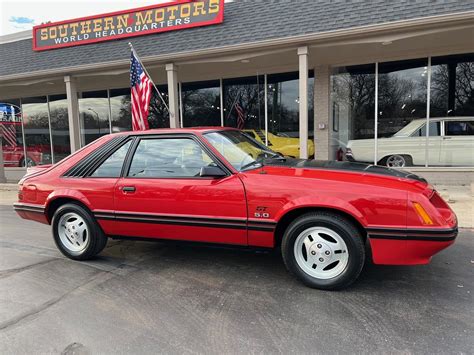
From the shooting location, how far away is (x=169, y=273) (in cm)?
392

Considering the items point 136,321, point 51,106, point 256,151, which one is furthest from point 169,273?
point 51,106

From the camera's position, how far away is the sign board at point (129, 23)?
30.7ft

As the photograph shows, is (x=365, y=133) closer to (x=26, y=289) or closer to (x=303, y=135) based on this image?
(x=303, y=135)

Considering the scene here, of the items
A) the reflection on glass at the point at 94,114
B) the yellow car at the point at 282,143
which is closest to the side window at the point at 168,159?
the yellow car at the point at 282,143

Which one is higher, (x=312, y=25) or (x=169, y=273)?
(x=312, y=25)

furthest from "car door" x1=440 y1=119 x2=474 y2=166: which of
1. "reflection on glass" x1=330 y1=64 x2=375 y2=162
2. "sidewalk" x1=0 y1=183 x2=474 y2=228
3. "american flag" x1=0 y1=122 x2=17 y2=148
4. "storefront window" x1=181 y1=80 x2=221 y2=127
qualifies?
"american flag" x1=0 y1=122 x2=17 y2=148

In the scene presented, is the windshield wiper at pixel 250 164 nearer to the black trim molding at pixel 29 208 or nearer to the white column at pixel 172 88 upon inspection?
the black trim molding at pixel 29 208

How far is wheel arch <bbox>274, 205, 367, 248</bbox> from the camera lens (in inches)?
129

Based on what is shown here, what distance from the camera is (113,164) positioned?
4.23 m

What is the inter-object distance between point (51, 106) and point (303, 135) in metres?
11.3

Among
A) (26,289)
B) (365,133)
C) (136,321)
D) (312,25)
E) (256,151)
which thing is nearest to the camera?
(136,321)

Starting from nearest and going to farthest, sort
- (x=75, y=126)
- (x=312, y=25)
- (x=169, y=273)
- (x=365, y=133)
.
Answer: (x=169, y=273)
(x=312, y=25)
(x=365, y=133)
(x=75, y=126)

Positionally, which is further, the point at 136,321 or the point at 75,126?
the point at 75,126

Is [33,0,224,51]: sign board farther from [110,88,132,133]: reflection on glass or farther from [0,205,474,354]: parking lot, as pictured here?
[0,205,474,354]: parking lot
